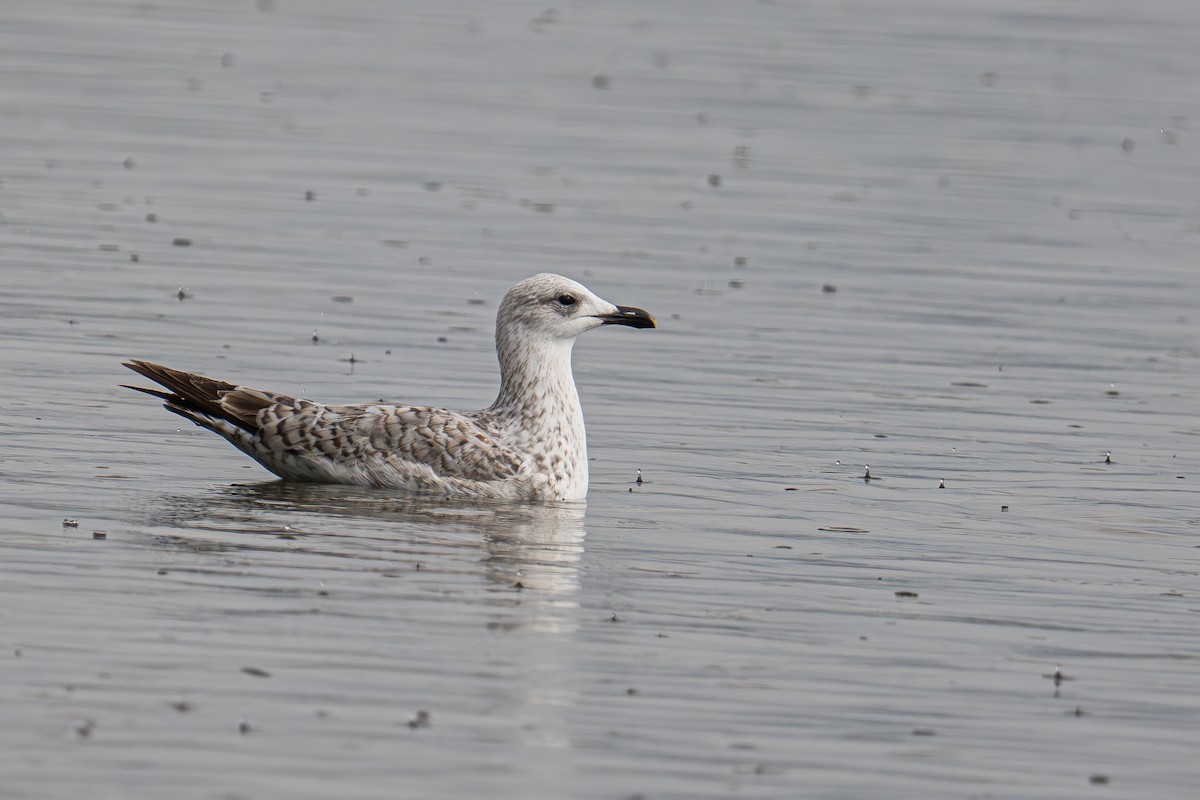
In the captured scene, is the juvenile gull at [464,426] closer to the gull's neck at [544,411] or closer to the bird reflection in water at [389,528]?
the gull's neck at [544,411]

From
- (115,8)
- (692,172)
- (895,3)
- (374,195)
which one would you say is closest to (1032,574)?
(374,195)

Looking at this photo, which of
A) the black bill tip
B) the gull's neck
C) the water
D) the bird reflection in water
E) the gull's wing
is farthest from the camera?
the black bill tip

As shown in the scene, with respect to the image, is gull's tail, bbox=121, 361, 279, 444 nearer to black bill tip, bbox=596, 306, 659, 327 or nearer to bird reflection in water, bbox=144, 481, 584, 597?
bird reflection in water, bbox=144, 481, 584, 597

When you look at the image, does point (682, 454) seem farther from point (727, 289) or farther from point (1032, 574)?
point (727, 289)

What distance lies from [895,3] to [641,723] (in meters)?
38.1

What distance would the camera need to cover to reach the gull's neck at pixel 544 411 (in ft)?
45.4

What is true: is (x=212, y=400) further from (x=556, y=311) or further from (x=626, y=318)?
(x=626, y=318)

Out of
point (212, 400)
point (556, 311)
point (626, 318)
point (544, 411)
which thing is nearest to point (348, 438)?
point (212, 400)

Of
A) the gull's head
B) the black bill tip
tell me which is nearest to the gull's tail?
the gull's head

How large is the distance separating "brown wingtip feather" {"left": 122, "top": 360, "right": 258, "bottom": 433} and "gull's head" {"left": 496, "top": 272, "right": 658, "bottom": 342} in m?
1.86

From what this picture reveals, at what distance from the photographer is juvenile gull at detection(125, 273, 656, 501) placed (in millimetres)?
13742

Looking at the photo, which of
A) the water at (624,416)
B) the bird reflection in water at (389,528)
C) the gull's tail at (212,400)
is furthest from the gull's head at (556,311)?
the gull's tail at (212,400)

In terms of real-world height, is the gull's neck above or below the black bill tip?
below

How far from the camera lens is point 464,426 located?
1398 cm
